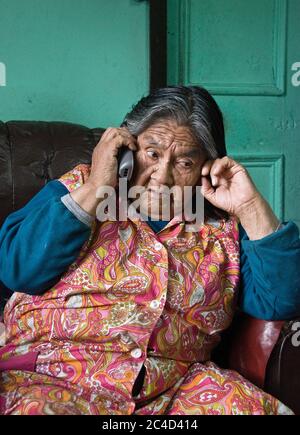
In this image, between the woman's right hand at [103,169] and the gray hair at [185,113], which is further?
the gray hair at [185,113]

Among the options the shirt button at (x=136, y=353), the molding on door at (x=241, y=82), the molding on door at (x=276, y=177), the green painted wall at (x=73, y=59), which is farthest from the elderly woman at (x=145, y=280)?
the molding on door at (x=276, y=177)

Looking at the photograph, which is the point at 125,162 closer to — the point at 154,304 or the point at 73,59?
the point at 154,304

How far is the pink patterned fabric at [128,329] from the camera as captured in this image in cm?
129

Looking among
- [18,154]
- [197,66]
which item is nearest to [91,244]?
[18,154]

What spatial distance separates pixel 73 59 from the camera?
2.26 m

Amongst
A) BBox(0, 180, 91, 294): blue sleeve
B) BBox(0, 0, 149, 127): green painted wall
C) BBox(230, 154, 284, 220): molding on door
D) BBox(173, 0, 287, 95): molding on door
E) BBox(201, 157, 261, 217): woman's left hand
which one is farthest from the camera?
BBox(230, 154, 284, 220): molding on door

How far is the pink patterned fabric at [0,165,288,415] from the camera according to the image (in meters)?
1.29

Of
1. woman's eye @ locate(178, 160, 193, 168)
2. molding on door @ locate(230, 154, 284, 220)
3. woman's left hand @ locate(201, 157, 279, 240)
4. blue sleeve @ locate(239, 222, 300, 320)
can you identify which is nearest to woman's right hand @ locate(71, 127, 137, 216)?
woman's eye @ locate(178, 160, 193, 168)

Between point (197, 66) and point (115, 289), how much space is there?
61.9 inches

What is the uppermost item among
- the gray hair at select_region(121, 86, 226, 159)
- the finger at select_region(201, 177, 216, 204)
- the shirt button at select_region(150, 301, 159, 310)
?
the gray hair at select_region(121, 86, 226, 159)

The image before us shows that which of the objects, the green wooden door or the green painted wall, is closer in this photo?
the green painted wall

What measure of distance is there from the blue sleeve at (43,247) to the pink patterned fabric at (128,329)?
0.20 ft

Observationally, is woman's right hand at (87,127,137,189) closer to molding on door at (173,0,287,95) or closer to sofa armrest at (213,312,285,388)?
sofa armrest at (213,312,285,388)

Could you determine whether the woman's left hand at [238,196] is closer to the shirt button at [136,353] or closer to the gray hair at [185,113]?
the gray hair at [185,113]
